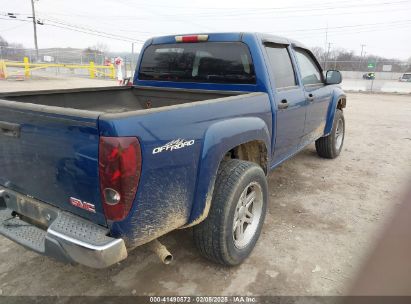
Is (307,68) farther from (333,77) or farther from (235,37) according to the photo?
(235,37)

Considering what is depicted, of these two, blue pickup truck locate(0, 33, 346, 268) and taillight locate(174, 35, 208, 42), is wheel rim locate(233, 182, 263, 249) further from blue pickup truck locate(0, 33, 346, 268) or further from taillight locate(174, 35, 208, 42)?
taillight locate(174, 35, 208, 42)

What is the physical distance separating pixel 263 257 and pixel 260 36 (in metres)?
2.19

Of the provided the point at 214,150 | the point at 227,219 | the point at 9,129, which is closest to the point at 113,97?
the point at 9,129

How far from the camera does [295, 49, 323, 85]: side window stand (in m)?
4.49

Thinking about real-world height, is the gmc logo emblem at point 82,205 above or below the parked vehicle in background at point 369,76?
below

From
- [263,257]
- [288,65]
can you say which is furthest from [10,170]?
[288,65]

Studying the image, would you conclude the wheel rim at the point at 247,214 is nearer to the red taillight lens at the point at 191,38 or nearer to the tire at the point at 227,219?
the tire at the point at 227,219

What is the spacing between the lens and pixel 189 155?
89.0 inches

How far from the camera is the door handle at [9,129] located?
227 cm

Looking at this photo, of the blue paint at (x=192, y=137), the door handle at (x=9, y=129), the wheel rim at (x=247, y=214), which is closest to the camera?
the blue paint at (x=192, y=137)

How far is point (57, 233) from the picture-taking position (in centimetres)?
204

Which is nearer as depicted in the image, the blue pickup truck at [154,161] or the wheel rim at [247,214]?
the blue pickup truck at [154,161]

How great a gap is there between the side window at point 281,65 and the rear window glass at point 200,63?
1.06 feet

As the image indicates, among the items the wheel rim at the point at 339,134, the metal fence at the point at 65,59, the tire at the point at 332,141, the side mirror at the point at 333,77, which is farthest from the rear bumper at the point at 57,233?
the metal fence at the point at 65,59
